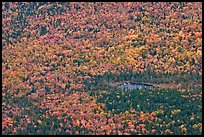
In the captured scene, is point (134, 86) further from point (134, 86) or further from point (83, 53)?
point (83, 53)

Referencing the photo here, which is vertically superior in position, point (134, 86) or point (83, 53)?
point (83, 53)

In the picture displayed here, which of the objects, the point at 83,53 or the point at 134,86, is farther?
the point at 83,53

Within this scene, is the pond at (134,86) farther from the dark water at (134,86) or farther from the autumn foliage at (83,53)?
the autumn foliage at (83,53)

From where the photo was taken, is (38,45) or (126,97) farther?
(38,45)

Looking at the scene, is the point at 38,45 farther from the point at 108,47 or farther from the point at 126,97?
the point at 126,97

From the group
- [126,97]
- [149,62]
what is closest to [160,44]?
[149,62]

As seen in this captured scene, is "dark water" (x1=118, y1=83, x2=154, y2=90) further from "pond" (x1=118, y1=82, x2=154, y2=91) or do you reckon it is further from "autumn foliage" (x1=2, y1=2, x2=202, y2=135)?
"autumn foliage" (x1=2, y1=2, x2=202, y2=135)

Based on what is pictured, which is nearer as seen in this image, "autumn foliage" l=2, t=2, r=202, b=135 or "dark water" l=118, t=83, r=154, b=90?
"autumn foliage" l=2, t=2, r=202, b=135

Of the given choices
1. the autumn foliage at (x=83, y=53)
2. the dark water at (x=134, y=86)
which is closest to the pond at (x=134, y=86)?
the dark water at (x=134, y=86)

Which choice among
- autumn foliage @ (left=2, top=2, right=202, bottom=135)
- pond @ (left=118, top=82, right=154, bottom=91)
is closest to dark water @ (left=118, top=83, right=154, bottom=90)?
pond @ (left=118, top=82, right=154, bottom=91)

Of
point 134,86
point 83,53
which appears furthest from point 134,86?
point 83,53

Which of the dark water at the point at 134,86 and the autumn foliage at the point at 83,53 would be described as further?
the dark water at the point at 134,86
